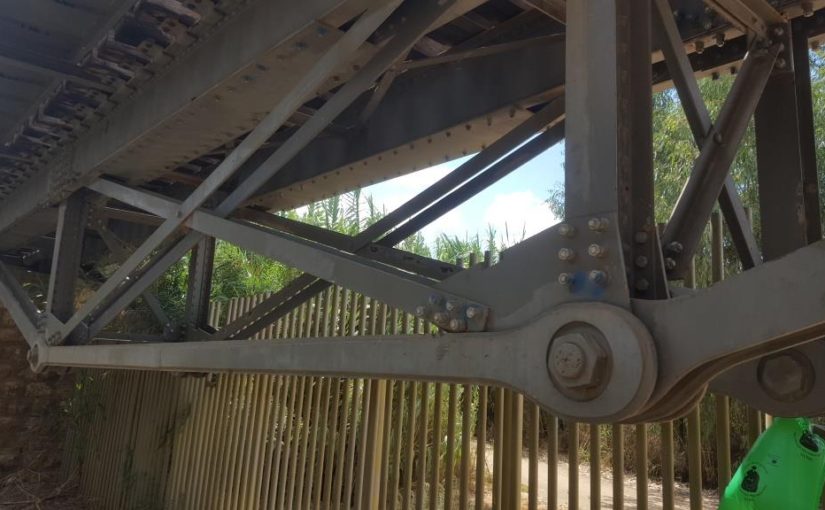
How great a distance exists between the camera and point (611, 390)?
5.16 feet

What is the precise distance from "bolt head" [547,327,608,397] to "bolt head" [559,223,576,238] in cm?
26

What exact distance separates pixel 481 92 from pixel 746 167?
7.84 meters

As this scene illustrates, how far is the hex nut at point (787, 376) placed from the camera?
84.4 inches

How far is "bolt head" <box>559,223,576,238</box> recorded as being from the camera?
176cm

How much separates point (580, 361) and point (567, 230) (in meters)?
0.36

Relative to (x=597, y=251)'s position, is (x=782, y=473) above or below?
below

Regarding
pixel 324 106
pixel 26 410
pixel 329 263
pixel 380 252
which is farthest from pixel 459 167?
pixel 26 410

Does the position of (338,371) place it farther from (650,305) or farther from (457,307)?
(650,305)

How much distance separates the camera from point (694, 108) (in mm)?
2406

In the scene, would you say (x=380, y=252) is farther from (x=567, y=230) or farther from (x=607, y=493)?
(x=607, y=493)

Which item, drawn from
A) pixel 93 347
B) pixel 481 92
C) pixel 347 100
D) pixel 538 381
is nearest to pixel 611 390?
pixel 538 381

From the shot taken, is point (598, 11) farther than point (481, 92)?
No

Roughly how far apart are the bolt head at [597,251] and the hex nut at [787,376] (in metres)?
0.97

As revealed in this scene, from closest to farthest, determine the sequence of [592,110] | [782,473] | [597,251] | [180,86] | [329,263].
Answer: [597,251], [592,110], [782,473], [329,263], [180,86]
